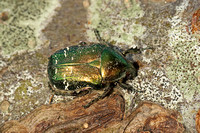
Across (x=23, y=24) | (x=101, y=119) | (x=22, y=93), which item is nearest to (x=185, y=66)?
(x=101, y=119)

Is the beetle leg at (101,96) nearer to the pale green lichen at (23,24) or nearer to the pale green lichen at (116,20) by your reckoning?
the pale green lichen at (116,20)

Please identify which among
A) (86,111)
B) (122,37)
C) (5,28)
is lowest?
(86,111)

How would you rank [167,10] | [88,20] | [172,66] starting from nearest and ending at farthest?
[172,66] < [167,10] < [88,20]

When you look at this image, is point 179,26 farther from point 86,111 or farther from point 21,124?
point 21,124

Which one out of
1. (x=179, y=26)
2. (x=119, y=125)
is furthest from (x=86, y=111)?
(x=179, y=26)

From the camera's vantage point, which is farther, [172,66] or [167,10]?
[167,10]
